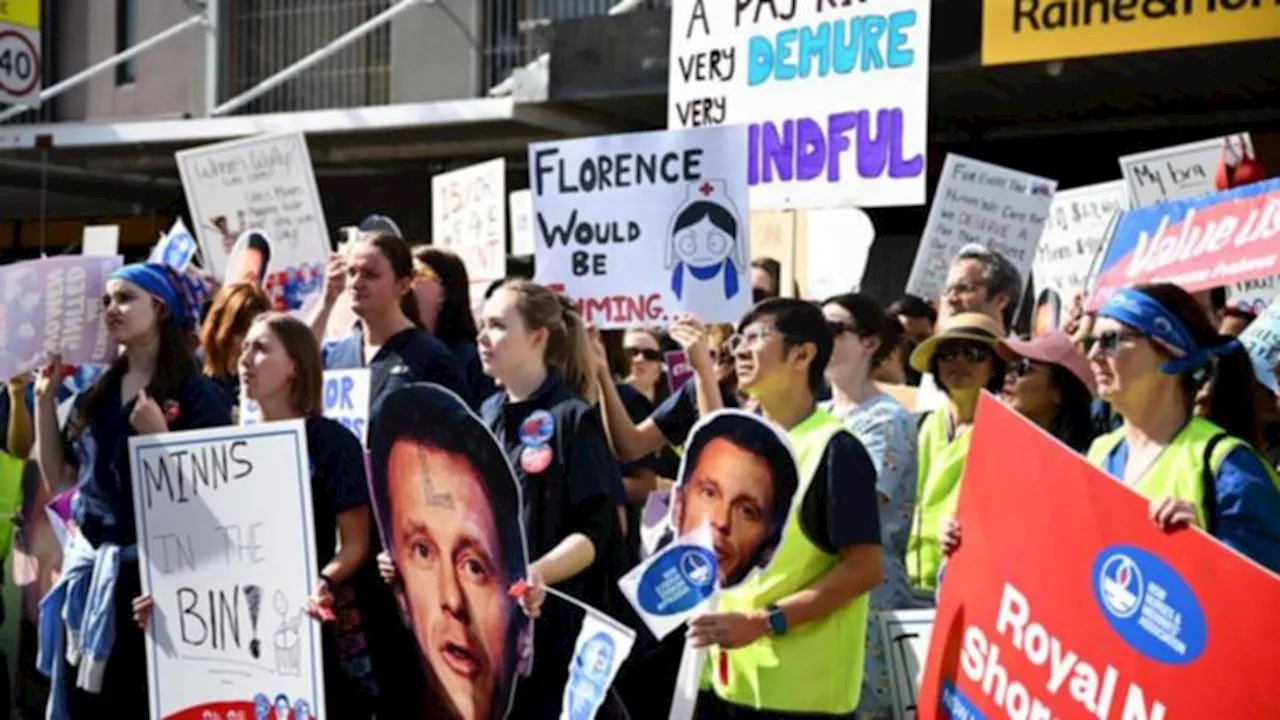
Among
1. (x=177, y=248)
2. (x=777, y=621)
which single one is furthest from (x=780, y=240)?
(x=777, y=621)

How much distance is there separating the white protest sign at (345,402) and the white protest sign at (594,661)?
4.30ft

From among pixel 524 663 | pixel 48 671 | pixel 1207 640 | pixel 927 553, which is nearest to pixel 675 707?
pixel 524 663

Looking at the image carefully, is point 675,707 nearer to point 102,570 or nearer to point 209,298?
point 102,570

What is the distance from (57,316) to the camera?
24.8 ft

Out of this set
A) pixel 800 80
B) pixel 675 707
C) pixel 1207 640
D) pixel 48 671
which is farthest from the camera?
pixel 800 80

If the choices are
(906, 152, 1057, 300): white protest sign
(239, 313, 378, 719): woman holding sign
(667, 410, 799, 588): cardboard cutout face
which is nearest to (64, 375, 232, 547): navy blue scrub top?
(239, 313, 378, 719): woman holding sign

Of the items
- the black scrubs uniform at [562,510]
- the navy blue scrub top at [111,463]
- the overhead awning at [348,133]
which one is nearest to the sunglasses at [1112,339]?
the black scrubs uniform at [562,510]

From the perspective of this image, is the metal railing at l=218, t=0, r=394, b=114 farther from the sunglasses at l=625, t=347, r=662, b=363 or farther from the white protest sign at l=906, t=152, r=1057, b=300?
the sunglasses at l=625, t=347, r=662, b=363

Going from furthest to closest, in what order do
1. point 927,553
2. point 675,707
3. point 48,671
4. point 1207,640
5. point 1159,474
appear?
point 48,671 < point 927,553 < point 675,707 < point 1159,474 < point 1207,640

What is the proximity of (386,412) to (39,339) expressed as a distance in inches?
77.8

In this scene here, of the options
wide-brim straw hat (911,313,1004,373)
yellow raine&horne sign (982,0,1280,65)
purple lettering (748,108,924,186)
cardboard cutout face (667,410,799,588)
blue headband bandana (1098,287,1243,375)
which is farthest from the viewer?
yellow raine&horne sign (982,0,1280,65)

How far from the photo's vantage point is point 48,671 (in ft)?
24.0

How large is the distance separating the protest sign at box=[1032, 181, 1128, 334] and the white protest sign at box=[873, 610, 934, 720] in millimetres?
3399

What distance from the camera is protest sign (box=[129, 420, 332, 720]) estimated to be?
6.30m
